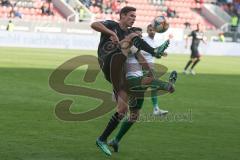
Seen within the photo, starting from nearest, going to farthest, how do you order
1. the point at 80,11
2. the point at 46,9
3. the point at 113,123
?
the point at 113,123
the point at 46,9
the point at 80,11

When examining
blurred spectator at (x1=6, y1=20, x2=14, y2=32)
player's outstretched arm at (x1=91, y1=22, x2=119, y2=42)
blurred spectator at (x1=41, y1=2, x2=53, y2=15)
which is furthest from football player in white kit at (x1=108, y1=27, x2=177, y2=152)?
blurred spectator at (x1=41, y1=2, x2=53, y2=15)

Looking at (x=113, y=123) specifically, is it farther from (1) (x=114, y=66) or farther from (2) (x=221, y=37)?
(2) (x=221, y=37)

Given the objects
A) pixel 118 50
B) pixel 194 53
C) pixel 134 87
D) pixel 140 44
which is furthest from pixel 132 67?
pixel 194 53

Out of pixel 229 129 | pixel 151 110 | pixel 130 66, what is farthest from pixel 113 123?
pixel 151 110

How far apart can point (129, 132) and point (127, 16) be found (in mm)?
2780

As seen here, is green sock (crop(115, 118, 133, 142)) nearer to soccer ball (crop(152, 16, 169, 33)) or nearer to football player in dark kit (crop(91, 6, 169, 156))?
football player in dark kit (crop(91, 6, 169, 156))

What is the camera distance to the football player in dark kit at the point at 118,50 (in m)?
9.40

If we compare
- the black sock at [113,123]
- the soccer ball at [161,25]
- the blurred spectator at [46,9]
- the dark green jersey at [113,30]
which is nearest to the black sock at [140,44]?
the dark green jersey at [113,30]

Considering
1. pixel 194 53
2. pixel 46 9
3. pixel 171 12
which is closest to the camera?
pixel 194 53

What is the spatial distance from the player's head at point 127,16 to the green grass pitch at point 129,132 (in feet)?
6.23

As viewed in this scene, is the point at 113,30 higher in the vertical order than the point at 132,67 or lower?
higher

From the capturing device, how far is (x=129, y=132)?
38.2ft

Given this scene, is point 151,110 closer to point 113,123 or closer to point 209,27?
point 113,123

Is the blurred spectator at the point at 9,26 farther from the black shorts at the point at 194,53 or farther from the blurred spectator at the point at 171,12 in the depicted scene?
the blurred spectator at the point at 171,12
